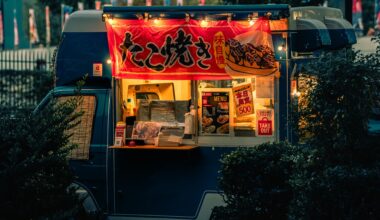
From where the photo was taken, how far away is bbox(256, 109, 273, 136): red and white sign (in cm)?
948

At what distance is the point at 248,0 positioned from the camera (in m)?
16.3

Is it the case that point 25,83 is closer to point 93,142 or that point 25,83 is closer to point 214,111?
point 93,142

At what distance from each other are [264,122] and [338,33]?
1667 millimetres

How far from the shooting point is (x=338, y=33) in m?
10.0

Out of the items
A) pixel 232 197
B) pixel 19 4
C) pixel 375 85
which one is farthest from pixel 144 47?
pixel 19 4

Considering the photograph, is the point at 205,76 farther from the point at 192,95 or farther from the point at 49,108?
the point at 49,108

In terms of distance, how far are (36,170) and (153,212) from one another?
8.52ft

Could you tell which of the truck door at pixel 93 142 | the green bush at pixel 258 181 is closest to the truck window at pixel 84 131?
the truck door at pixel 93 142

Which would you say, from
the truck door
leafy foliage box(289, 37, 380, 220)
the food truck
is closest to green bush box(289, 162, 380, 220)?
leafy foliage box(289, 37, 380, 220)

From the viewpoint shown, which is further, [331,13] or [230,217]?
[331,13]

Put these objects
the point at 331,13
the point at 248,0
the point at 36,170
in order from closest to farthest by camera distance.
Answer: the point at 36,170 < the point at 331,13 < the point at 248,0

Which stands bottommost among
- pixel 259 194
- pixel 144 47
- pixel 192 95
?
pixel 259 194

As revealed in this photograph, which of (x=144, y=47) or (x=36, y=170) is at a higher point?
(x=144, y=47)

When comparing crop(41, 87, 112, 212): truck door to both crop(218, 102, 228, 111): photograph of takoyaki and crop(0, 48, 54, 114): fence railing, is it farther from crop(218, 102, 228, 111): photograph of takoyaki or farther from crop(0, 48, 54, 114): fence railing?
crop(0, 48, 54, 114): fence railing
